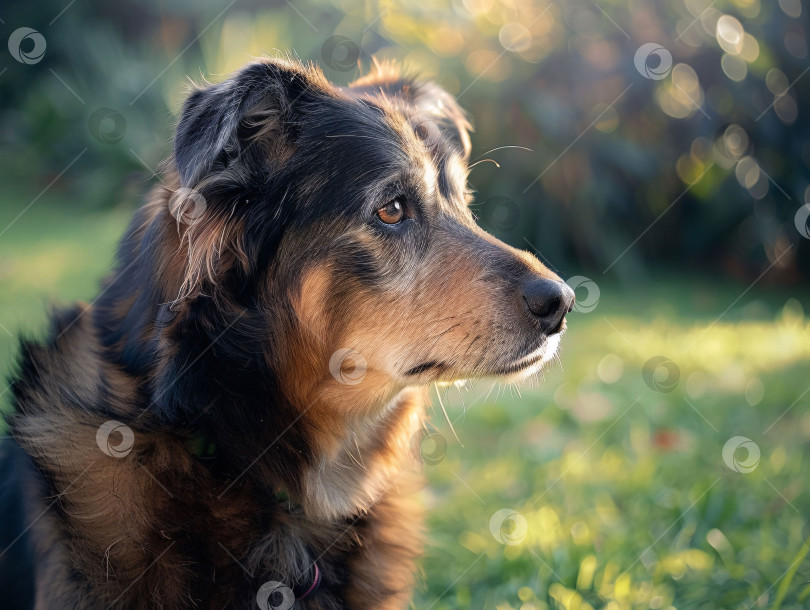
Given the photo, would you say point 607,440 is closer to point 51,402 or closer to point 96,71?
point 51,402

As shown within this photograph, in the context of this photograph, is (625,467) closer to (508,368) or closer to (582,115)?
(508,368)

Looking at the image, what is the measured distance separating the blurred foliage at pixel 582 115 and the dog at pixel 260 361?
15.8 ft

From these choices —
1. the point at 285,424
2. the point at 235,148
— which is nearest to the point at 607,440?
the point at 285,424

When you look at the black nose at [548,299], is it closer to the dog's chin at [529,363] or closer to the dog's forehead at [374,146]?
the dog's chin at [529,363]

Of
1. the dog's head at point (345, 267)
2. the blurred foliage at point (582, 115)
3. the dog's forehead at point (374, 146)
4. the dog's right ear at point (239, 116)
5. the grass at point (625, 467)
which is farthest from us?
the blurred foliage at point (582, 115)

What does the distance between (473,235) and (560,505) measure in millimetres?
1738

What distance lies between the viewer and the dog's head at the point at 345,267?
98.3 inches

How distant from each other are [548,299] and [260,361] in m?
1.03

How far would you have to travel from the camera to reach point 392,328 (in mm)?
2582

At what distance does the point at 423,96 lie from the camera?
338 centimetres

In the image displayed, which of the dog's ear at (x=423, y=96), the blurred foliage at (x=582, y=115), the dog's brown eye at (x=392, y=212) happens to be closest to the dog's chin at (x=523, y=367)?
the dog's brown eye at (x=392, y=212)

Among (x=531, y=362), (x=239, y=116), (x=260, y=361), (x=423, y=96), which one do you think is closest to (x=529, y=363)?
(x=531, y=362)

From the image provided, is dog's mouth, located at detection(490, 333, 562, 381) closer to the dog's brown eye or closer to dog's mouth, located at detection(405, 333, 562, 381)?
dog's mouth, located at detection(405, 333, 562, 381)

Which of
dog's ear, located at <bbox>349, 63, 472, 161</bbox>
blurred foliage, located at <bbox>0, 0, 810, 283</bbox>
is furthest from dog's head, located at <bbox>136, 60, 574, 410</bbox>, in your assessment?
blurred foliage, located at <bbox>0, 0, 810, 283</bbox>
